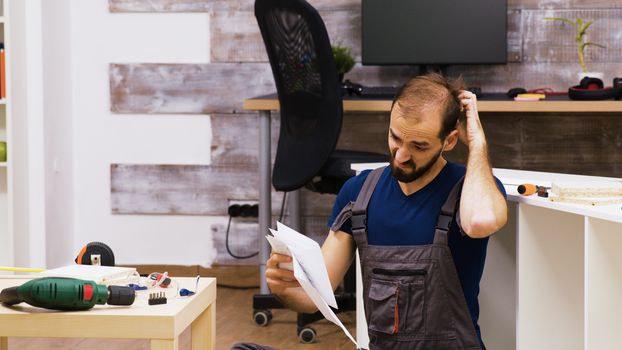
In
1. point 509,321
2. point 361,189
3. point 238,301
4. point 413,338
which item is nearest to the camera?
point 413,338

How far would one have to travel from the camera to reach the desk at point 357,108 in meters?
3.40

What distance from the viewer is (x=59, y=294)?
1.59 meters

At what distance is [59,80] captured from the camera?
422 cm

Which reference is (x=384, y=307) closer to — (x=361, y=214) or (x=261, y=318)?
→ (x=361, y=214)

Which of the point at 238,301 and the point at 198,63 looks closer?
the point at 238,301

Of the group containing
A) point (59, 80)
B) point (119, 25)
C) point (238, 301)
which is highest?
point (119, 25)

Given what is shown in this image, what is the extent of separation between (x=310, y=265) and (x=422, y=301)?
0.99 ft

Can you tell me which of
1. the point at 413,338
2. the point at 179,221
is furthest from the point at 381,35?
the point at 413,338

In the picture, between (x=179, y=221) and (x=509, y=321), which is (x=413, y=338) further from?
(x=179, y=221)

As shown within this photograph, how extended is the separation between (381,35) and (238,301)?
1.33 metres

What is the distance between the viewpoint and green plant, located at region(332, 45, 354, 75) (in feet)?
13.0

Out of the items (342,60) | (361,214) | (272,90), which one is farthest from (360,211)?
(272,90)

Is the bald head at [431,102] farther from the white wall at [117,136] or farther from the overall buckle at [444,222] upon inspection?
the white wall at [117,136]

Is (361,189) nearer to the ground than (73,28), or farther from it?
nearer to the ground
